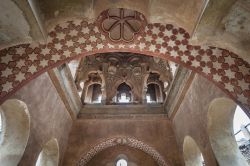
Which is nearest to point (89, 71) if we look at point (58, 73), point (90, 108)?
point (90, 108)

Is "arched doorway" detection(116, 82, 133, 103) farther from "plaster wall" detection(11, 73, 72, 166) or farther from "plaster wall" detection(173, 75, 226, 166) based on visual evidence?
"plaster wall" detection(11, 73, 72, 166)

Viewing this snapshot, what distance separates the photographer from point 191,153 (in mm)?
8289

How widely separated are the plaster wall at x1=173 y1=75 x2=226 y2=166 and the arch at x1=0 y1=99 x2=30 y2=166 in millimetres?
5321

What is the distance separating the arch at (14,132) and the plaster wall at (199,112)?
17.5 ft

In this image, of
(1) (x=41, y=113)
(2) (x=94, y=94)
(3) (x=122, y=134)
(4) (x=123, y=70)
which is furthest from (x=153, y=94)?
(1) (x=41, y=113)

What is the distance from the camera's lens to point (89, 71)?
10.7 meters

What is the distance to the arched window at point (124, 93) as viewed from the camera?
11.3 meters

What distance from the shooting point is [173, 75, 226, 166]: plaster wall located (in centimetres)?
625

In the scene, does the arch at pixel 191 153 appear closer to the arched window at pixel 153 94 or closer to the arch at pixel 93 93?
the arched window at pixel 153 94

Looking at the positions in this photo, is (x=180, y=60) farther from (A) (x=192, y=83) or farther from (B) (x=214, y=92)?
(A) (x=192, y=83)

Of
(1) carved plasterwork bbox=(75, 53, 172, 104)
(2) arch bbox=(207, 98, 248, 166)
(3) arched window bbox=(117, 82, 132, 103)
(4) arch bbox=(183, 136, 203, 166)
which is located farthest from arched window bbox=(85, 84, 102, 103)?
(2) arch bbox=(207, 98, 248, 166)

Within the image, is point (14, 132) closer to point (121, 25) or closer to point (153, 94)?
point (121, 25)

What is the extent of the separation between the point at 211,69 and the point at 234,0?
1728 mm

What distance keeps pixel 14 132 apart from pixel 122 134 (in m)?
4.53
